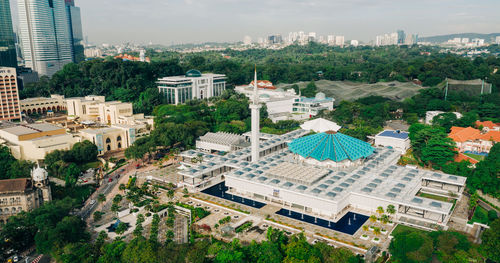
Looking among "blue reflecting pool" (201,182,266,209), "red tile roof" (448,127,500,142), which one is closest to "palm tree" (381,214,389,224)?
"blue reflecting pool" (201,182,266,209)

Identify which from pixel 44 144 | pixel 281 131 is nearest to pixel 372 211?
pixel 281 131

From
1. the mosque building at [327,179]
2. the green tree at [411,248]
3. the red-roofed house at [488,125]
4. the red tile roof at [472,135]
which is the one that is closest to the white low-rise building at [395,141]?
the mosque building at [327,179]

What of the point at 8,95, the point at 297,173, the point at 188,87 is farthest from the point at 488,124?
the point at 8,95

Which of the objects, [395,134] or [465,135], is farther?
[395,134]

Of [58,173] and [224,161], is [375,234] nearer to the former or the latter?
[224,161]

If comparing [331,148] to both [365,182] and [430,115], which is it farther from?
[430,115]

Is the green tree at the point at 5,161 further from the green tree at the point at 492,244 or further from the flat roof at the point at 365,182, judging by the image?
the green tree at the point at 492,244

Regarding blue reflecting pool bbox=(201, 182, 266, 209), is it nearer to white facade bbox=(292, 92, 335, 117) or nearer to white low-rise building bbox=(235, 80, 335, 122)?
white low-rise building bbox=(235, 80, 335, 122)
